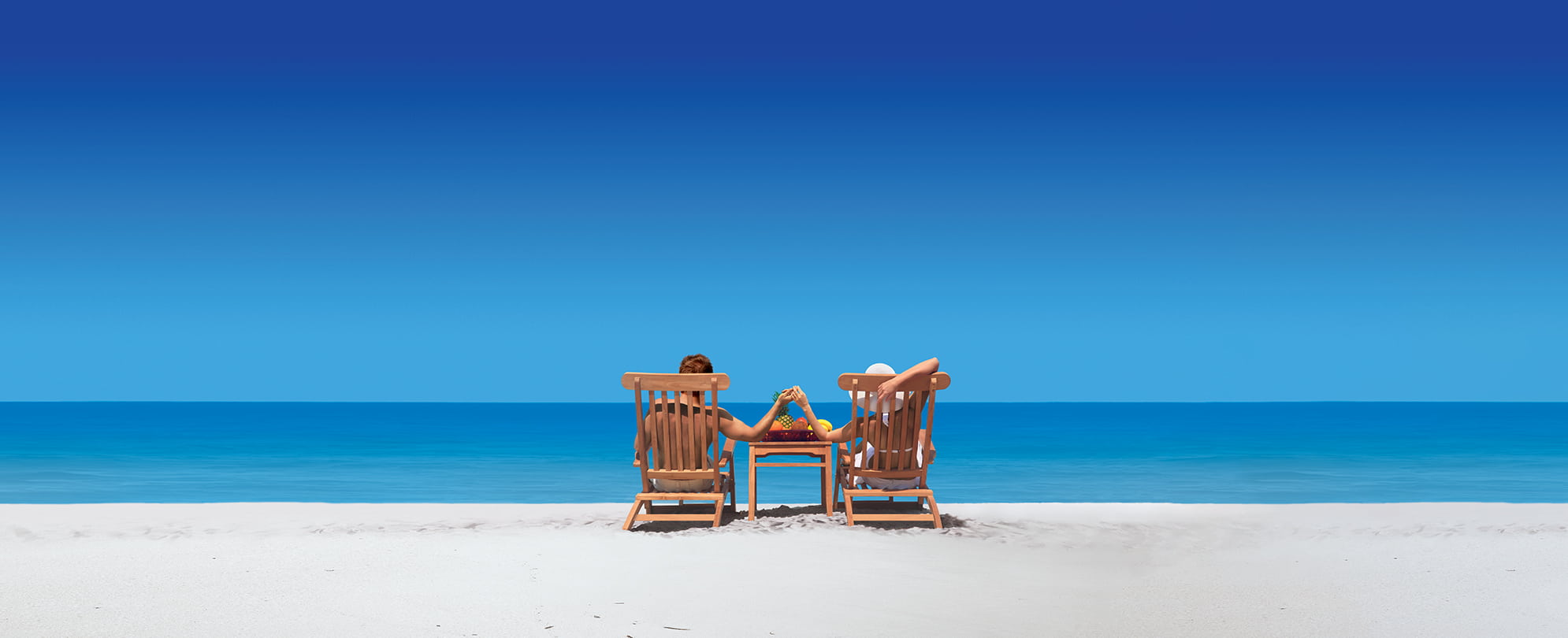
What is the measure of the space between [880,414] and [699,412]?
1.09 m

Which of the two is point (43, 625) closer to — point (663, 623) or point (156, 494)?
point (663, 623)

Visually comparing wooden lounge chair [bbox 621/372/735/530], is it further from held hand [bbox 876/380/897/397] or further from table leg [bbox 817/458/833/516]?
held hand [bbox 876/380/897/397]

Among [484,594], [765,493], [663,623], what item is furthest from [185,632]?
[765,493]

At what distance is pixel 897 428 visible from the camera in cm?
652

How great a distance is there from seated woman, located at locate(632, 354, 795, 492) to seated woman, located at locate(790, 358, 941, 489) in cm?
25

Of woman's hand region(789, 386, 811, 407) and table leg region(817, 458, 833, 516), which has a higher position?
woman's hand region(789, 386, 811, 407)

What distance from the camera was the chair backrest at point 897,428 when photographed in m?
6.40

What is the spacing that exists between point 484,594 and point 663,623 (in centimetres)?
96

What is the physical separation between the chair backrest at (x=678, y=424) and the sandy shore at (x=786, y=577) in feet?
1.41

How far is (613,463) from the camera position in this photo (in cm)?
2130

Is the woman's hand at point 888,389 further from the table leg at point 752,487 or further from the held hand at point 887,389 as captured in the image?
the table leg at point 752,487

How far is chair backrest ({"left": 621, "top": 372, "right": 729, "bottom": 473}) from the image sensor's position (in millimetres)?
6266

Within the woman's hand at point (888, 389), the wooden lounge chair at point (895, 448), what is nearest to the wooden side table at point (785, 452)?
the wooden lounge chair at point (895, 448)

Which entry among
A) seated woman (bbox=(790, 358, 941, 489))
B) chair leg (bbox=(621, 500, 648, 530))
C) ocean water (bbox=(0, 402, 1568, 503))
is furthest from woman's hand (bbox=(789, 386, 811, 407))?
ocean water (bbox=(0, 402, 1568, 503))
